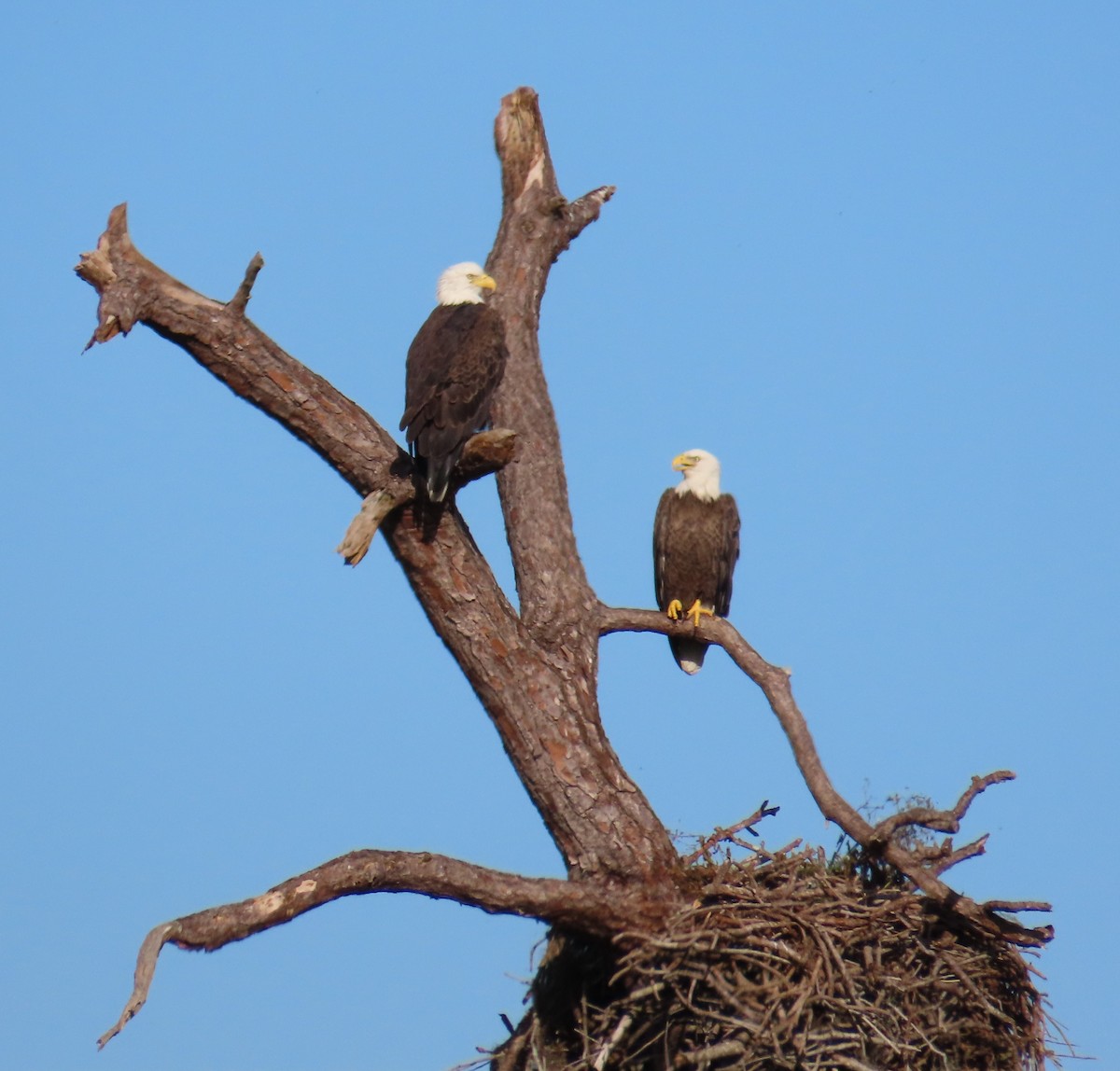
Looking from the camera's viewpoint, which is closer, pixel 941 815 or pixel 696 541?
pixel 941 815

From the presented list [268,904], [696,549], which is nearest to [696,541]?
[696,549]

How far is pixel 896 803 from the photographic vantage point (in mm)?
6359

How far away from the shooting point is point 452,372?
22.2 ft

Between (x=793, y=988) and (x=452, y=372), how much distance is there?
9.21 ft

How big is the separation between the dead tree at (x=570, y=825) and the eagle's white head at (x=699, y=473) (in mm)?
2333

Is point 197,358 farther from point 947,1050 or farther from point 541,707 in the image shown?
point 947,1050

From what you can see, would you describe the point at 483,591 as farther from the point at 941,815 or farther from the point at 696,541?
the point at 696,541

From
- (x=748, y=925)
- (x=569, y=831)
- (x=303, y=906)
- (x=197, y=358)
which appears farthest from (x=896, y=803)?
(x=197, y=358)

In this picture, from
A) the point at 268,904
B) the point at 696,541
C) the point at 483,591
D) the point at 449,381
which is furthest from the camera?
the point at 696,541

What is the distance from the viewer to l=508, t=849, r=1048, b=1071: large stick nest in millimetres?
5754

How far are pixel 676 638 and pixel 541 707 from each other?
97.8 inches

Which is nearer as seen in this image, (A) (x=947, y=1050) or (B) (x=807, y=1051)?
(B) (x=807, y=1051)

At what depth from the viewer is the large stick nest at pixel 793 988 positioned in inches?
227

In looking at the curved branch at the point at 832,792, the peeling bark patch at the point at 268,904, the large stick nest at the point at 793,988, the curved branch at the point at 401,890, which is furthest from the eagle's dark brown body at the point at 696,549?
the peeling bark patch at the point at 268,904
